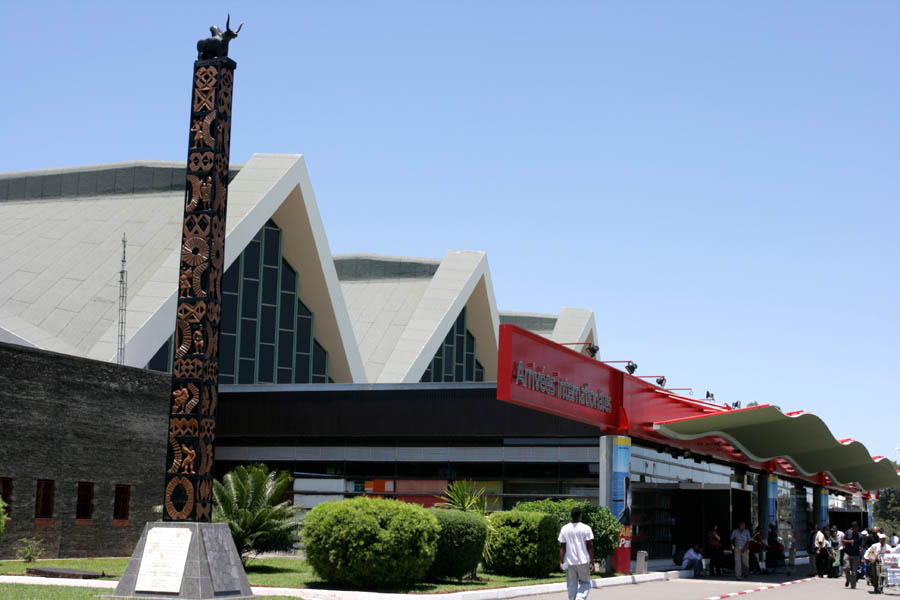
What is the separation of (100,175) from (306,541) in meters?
31.5

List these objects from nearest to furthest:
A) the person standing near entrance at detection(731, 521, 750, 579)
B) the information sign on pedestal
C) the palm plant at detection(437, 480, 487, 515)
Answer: the information sign on pedestal < the palm plant at detection(437, 480, 487, 515) < the person standing near entrance at detection(731, 521, 750, 579)

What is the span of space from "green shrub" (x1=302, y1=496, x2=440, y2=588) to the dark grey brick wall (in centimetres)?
800

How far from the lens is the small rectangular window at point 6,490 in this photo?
23828mm

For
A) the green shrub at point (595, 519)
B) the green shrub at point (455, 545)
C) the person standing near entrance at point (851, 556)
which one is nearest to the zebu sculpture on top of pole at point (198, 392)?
the green shrub at point (455, 545)

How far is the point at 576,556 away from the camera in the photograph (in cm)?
1653

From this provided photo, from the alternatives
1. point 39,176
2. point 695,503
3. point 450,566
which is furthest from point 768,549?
point 39,176

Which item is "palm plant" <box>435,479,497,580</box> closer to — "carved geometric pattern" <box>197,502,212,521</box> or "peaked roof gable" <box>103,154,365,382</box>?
"carved geometric pattern" <box>197,502,212,521</box>

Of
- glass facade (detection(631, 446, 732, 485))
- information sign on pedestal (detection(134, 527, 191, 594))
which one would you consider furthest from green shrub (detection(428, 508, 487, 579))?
glass facade (detection(631, 446, 732, 485))

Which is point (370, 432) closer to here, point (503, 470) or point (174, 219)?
point (503, 470)

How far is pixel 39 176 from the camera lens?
4950cm

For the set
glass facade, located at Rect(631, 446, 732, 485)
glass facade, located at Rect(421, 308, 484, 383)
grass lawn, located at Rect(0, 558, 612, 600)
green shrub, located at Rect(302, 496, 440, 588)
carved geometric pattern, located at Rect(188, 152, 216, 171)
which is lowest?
grass lawn, located at Rect(0, 558, 612, 600)

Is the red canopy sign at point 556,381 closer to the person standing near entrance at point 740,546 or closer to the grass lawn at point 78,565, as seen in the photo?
the person standing near entrance at point 740,546

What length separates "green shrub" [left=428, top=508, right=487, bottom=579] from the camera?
21.5 metres

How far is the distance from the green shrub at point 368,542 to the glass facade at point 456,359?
29521 mm
